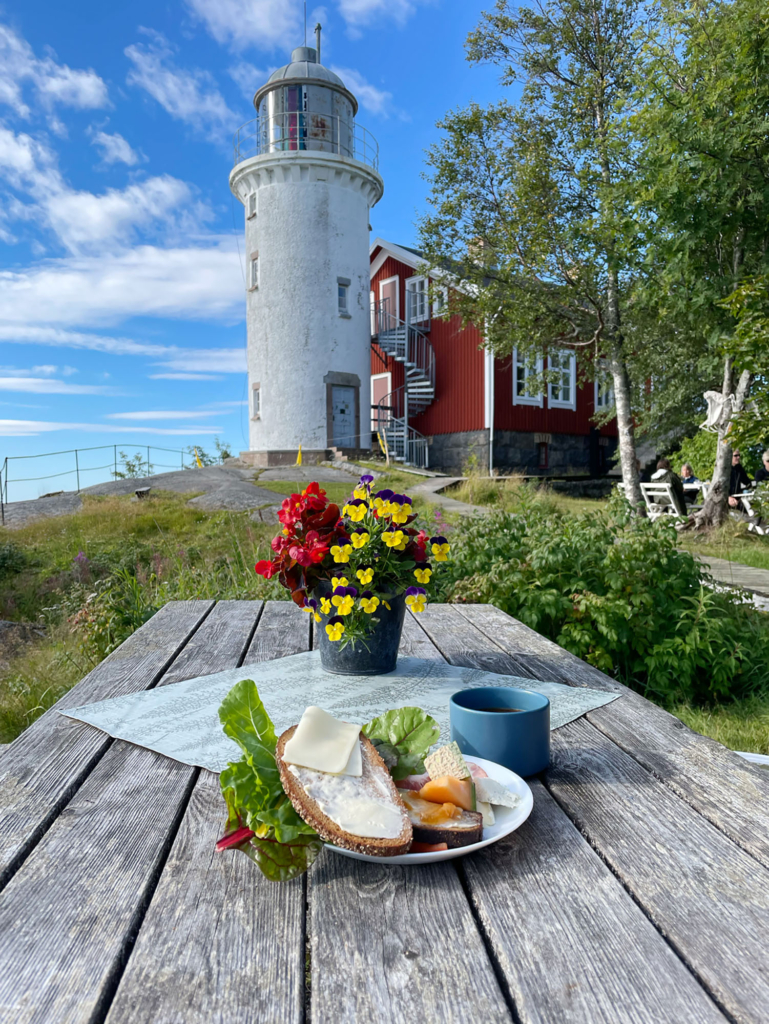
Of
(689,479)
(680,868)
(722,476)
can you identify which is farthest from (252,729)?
(689,479)

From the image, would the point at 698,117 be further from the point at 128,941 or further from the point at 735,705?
the point at 128,941

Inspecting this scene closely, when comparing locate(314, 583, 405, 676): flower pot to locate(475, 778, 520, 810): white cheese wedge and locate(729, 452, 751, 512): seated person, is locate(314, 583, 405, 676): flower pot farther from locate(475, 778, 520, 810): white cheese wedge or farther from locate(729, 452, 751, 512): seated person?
locate(729, 452, 751, 512): seated person

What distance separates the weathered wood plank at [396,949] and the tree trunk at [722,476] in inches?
381

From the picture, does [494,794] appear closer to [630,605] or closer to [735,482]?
[630,605]

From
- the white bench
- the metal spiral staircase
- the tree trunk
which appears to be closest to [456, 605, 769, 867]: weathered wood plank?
the tree trunk

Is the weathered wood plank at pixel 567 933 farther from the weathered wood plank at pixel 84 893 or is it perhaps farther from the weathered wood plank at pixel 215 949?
the weathered wood plank at pixel 84 893

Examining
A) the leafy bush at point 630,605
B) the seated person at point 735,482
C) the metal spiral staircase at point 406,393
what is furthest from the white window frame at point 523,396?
the leafy bush at point 630,605

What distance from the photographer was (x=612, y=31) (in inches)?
462

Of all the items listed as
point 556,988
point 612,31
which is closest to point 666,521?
point 556,988

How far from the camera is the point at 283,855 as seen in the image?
1005 mm

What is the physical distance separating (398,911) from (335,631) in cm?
101

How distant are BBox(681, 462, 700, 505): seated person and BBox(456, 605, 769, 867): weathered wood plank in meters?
11.3

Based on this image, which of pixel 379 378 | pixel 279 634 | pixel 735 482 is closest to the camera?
pixel 279 634

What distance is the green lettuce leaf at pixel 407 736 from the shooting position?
116 centimetres
